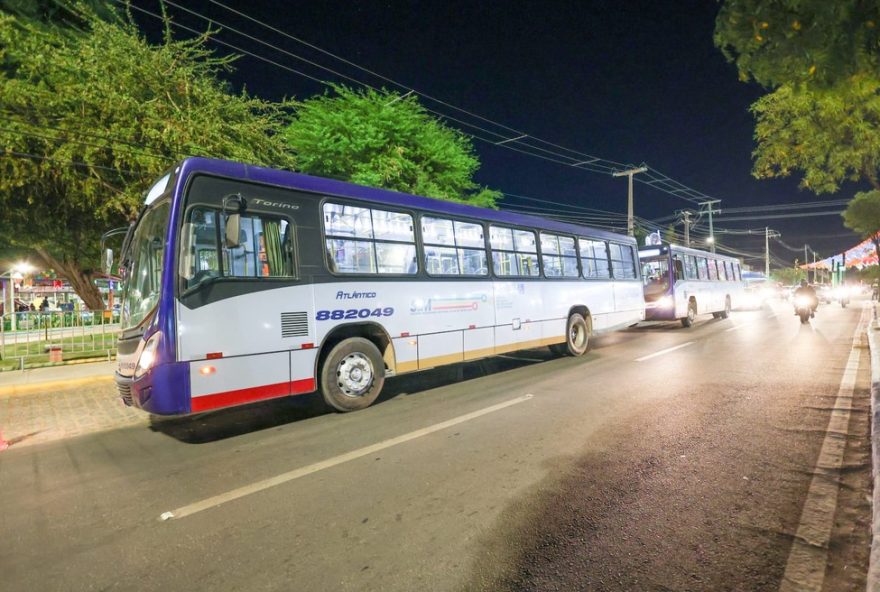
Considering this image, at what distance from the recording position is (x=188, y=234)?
207 inches

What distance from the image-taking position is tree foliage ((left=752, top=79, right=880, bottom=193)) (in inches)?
387

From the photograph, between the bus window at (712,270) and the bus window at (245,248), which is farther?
the bus window at (712,270)

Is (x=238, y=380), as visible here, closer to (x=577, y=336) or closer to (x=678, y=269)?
(x=577, y=336)

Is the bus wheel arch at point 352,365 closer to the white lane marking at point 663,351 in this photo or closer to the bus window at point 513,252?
the bus window at point 513,252

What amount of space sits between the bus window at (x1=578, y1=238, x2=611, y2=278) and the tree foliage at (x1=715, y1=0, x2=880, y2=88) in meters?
7.02

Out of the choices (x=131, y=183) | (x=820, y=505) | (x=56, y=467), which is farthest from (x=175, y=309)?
(x=131, y=183)

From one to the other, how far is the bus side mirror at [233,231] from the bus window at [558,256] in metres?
7.16

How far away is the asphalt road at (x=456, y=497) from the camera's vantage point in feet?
8.80

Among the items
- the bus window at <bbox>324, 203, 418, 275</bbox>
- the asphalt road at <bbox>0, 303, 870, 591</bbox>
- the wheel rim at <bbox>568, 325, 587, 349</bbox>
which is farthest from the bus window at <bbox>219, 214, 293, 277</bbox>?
the wheel rim at <bbox>568, 325, 587, 349</bbox>

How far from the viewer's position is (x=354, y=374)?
6.68m

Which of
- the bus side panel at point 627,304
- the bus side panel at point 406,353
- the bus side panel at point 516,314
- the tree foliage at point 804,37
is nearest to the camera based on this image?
the tree foliage at point 804,37

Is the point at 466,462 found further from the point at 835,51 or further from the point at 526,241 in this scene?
the point at 526,241

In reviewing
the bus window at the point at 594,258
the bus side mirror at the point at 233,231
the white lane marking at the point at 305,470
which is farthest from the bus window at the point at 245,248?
the bus window at the point at 594,258

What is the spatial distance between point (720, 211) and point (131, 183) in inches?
2223
